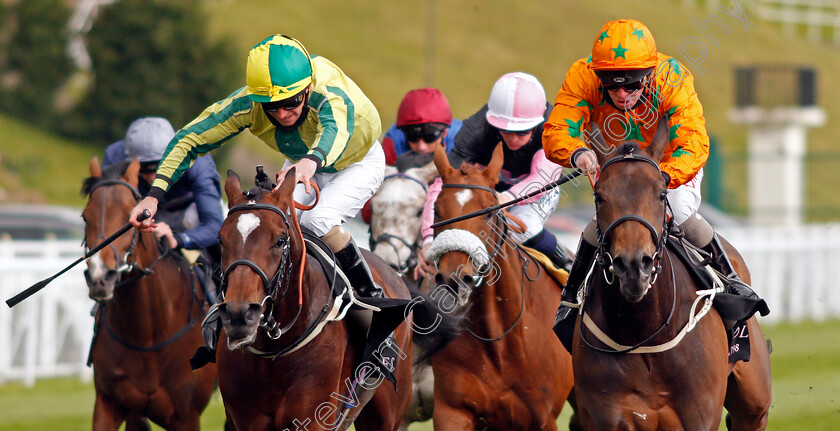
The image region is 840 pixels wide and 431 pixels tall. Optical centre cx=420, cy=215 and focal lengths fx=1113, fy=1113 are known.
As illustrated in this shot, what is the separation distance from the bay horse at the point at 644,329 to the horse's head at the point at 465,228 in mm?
623

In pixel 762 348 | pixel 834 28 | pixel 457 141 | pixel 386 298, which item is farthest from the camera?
pixel 834 28

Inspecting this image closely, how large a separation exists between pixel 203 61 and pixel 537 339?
26.5 metres

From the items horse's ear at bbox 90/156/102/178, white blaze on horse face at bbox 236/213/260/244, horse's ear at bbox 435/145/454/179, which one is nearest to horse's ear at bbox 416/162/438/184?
horse's ear at bbox 435/145/454/179

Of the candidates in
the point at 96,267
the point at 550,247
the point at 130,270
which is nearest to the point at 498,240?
the point at 550,247

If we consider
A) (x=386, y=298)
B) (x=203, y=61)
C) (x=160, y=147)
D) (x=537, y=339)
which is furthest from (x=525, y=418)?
(x=203, y=61)

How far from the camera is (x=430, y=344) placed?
5.89m

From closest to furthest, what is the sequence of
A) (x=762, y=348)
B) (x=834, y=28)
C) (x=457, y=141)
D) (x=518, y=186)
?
1. (x=762, y=348)
2. (x=518, y=186)
3. (x=457, y=141)
4. (x=834, y=28)

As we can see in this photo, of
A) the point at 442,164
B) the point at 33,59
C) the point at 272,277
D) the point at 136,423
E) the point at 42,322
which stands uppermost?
the point at 272,277

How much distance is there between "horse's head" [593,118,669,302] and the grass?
12.3ft

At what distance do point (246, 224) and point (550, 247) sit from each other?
2.63 metres

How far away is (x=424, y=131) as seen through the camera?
7270 mm

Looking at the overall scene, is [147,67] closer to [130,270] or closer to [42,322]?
[42,322]

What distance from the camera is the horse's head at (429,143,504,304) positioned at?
5.36 m

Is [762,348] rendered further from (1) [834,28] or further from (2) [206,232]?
(1) [834,28]
